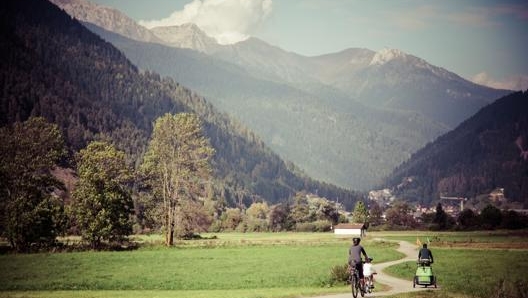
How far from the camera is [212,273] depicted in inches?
2248

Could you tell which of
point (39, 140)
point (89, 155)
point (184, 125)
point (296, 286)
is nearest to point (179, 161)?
point (184, 125)

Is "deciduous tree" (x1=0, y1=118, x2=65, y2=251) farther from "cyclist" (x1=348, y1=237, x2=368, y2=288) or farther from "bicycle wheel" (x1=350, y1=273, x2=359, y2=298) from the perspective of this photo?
"bicycle wheel" (x1=350, y1=273, x2=359, y2=298)

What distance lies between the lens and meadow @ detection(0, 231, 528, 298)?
4288 cm

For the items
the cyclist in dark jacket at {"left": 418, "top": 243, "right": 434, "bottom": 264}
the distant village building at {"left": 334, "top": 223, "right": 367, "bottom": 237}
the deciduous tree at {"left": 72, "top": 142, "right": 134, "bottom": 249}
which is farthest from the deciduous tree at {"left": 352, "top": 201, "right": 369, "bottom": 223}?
the cyclist in dark jacket at {"left": 418, "top": 243, "right": 434, "bottom": 264}

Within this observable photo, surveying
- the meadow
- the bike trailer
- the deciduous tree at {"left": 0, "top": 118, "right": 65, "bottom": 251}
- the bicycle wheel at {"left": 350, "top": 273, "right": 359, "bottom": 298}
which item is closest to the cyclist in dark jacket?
the bike trailer

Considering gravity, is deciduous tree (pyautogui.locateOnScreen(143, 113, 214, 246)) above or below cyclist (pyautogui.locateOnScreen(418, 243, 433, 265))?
above

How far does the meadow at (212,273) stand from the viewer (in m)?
42.9

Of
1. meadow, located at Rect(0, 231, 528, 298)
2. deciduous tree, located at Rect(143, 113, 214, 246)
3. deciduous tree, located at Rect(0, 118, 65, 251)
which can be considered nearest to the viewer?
meadow, located at Rect(0, 231, 528, 298)

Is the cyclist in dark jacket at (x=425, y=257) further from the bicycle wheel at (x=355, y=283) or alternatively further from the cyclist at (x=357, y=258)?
the bicycle wheel at (x=355, y=283)

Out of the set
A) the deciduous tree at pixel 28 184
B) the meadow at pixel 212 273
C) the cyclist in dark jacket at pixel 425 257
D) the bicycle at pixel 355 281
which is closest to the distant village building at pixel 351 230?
the meadow at pixel 212 273

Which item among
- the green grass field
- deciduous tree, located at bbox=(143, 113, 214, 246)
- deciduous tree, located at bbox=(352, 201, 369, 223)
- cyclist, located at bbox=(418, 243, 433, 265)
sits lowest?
the green grass field

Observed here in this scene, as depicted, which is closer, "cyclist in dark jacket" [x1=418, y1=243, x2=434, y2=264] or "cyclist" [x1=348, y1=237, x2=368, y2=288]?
"cyclist" [x1=348, y1=237, x2=368, y2=288]

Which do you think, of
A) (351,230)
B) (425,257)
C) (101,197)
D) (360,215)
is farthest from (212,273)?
(360,215)

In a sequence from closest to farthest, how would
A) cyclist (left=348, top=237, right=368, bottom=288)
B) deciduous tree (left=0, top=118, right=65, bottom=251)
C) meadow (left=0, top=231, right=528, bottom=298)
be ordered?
cyclist (left=348, top=237, right=368, bottom=288), meadow (left=0, top=231, right=528, bottom=298), deciduous tree (left=0, top=118, right=65, bottom=251)
